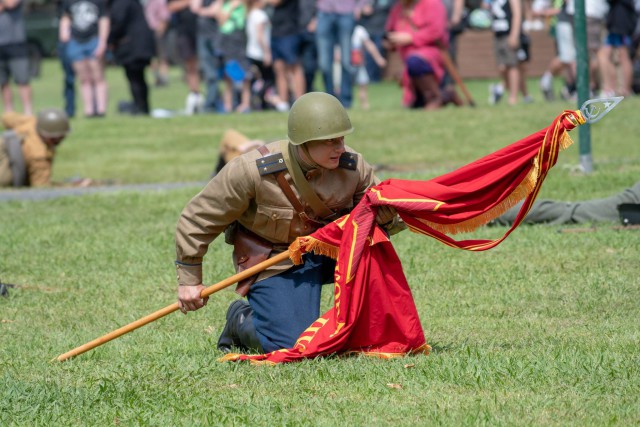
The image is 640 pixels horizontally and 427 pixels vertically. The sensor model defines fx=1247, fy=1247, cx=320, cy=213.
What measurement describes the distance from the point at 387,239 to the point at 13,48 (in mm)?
14054

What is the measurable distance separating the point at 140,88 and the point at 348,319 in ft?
50.7

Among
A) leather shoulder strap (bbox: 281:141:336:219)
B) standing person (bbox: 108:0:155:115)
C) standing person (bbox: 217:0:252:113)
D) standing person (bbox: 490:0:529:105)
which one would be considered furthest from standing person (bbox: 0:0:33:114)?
leather shoulder strap (bbox: 281:141:336:219)

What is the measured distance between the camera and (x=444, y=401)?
5.38 metres

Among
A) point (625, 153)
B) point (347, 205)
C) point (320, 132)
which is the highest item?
point (320, 132)

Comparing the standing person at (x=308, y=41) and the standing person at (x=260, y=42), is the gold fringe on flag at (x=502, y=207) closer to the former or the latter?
the standing person at (x=308, y=41)

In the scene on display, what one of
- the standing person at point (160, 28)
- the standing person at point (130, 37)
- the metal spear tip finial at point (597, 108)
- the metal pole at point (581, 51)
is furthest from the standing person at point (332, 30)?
the metal spear tip finial at point (597, 108)

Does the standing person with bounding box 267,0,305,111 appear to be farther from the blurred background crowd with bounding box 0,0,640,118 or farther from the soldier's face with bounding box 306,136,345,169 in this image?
the soldier's face with bounding box 306,136,345,169

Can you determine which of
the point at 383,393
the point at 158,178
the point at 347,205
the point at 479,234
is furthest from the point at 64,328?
the point at 158,178

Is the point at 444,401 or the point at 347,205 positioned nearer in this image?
the point at 444,401

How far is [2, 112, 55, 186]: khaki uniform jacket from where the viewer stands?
14.1 m

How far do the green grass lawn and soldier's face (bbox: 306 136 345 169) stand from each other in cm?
99

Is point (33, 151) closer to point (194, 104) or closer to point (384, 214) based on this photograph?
point (194, 104)

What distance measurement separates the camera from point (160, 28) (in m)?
31.0

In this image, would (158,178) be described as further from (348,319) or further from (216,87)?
(348,319)
